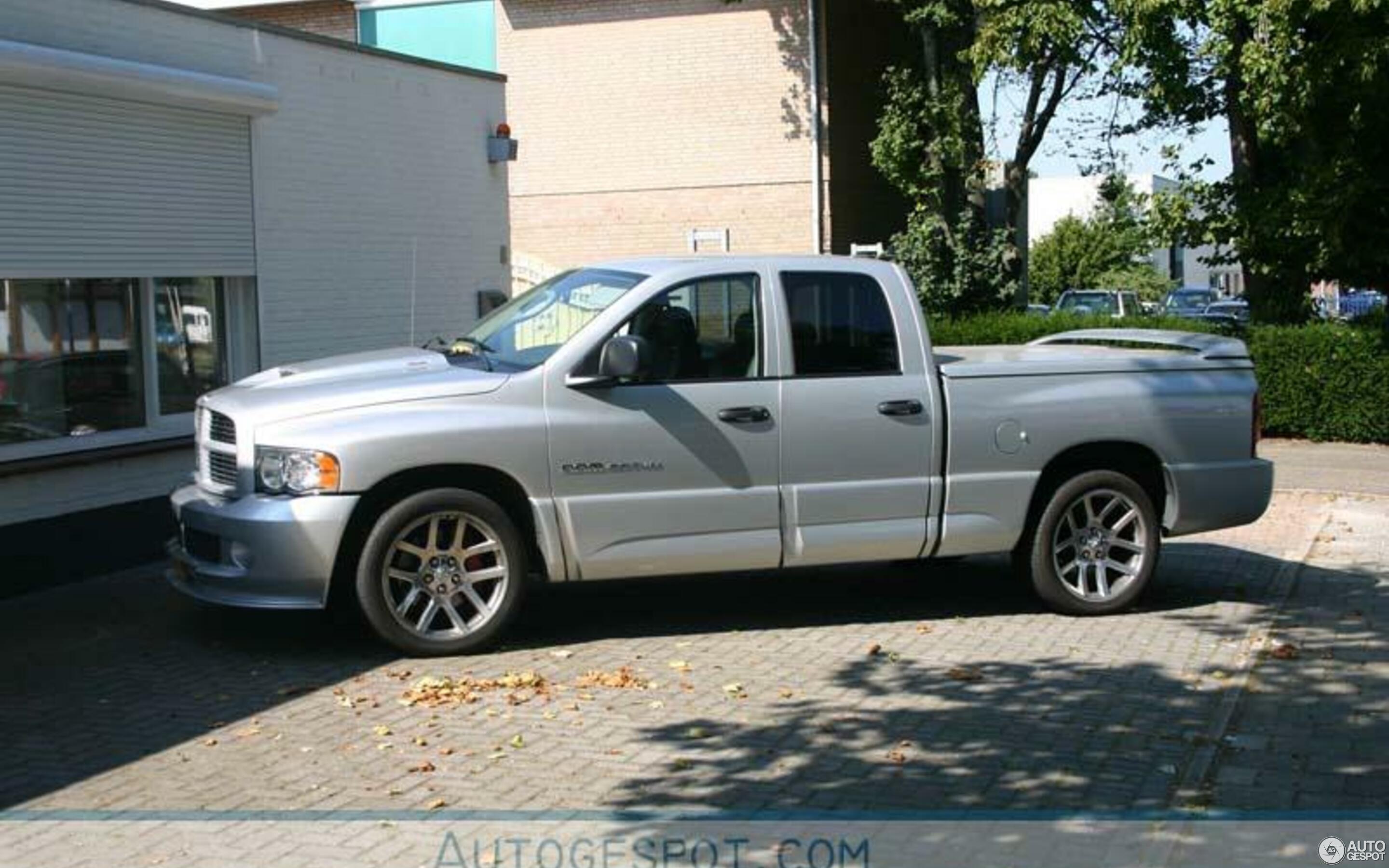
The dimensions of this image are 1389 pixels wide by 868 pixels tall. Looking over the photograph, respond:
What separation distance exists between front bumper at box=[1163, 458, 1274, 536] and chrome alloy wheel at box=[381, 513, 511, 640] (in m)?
3.89

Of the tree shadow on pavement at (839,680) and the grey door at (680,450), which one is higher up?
the grey door at (680,450)

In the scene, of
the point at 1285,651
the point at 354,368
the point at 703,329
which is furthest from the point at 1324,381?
the point at 354,368

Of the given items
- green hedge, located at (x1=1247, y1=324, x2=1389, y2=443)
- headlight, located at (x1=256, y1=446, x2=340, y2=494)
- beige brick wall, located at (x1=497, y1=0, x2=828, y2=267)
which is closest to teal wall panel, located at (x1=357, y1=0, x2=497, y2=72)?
beige brick wall, located at (x1=497, y1=0, x2=828, y2=267)

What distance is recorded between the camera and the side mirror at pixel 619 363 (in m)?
7.76

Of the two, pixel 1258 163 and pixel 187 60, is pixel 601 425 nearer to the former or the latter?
pixel 187 60

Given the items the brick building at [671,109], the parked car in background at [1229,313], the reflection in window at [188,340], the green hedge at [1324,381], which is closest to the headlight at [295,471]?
the reflection in window at [188,340]

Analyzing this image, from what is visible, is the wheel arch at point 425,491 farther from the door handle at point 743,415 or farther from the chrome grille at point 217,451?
the door handle at point 743,415

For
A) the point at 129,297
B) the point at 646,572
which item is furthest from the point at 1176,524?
the point at 129,297

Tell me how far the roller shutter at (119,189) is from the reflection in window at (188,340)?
Answer: 228 millimetres

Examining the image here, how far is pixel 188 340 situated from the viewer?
11.4 metres

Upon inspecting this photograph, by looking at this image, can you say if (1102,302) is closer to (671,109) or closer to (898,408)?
(671,109)

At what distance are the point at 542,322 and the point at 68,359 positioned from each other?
144 inches

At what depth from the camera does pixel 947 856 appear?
201 inches

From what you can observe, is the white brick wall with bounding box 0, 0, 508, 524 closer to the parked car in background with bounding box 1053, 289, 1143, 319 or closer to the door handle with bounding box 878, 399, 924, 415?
the door handle with bounding box 878, 399, 924, 415
